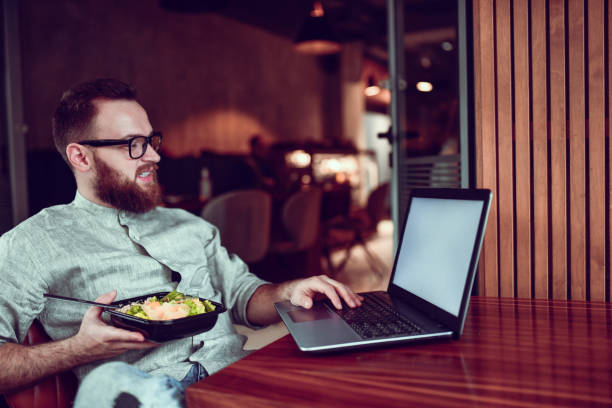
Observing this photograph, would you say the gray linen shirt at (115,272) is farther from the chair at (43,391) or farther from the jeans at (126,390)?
the jeans at (126,390)

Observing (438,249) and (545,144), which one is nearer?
(438,249)

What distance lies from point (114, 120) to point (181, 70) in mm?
6292

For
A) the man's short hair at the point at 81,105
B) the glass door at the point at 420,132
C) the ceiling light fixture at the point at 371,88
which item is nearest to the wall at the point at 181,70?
the ceiling light fixture at the point at 371,88

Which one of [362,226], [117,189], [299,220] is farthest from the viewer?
[362,226]

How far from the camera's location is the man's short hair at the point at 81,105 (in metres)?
1.28

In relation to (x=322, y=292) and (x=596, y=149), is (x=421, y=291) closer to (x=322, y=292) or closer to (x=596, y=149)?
(x=322, y=292)

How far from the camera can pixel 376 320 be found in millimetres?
891

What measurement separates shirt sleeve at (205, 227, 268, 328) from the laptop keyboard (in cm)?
36

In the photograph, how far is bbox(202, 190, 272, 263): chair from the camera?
10.3ft

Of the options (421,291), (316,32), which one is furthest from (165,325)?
(316,32)

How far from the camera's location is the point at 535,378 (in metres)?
0.65

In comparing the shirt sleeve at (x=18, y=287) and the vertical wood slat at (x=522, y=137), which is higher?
the vertical wood slat at (x=522, y=137)

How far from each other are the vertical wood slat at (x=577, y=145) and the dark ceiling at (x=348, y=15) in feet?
16.4

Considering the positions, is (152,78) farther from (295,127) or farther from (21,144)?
(21,144)
